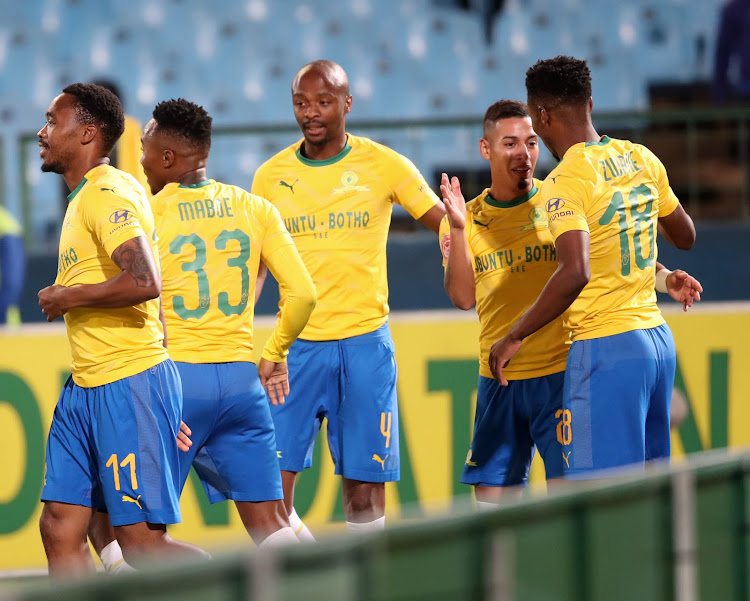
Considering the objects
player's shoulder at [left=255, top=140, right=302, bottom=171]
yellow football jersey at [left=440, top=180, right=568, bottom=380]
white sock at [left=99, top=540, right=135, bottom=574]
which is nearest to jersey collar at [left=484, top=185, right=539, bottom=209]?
yellow football jersey at [left=440, top=180, right=568, bottom=380]

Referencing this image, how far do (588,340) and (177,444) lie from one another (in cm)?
149

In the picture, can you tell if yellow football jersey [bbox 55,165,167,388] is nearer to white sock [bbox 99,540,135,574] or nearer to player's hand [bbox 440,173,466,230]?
white sock [bbox 99,540,135,574]

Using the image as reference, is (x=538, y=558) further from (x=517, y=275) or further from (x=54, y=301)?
(x=517, y=275)

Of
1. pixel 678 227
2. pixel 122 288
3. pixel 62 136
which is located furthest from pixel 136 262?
pixel 678 227

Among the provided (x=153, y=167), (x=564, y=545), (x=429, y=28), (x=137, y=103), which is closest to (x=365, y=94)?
(x=429, y=28)

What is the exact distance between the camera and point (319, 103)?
192 inches

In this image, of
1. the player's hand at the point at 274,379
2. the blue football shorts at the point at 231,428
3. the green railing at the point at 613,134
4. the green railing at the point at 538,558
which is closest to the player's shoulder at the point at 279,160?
the player's hand at the point at 274,379

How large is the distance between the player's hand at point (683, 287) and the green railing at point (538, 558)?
1755 millimetres

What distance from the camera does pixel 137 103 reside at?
10.9 m

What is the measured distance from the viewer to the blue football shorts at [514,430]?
14.6 ft

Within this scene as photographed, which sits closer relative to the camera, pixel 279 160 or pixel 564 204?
pixel 564 204

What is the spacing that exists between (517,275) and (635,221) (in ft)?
2.00

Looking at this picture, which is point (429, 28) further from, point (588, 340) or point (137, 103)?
point (588, 340)

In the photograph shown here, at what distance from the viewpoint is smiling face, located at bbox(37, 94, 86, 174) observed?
3863mm
